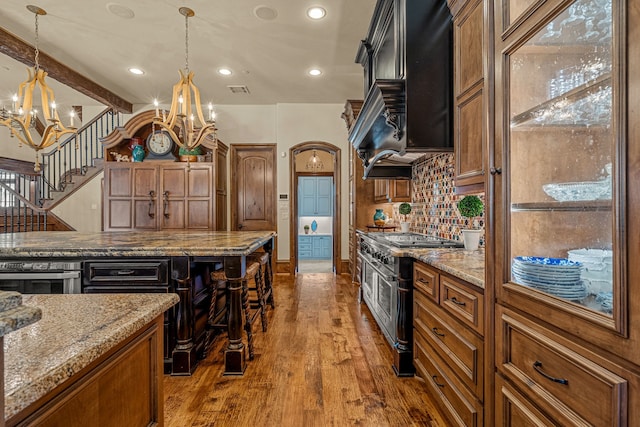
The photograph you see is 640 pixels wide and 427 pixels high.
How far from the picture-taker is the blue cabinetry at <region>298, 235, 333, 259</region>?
8.68m

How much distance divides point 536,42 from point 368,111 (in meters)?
1.78

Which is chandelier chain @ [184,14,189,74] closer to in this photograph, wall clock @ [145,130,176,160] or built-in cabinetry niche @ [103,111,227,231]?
built-in cabinetry niche @ [103,111,227,231]

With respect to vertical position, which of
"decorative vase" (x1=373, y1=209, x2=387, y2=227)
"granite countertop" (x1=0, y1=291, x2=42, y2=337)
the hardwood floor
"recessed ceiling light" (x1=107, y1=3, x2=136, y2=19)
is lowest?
the hardwood floor

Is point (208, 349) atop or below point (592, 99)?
below

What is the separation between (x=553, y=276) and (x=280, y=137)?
17.8ft

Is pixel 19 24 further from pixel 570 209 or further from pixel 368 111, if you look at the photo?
pixel 570 209

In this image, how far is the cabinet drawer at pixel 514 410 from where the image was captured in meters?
1.00

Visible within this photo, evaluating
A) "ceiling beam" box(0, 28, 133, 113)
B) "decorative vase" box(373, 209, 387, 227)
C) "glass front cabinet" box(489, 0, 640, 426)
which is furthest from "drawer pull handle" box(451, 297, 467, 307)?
"ceiling beam" box(0, 28, 133, 113)

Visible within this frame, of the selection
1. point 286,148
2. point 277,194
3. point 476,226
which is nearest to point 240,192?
point 277,194

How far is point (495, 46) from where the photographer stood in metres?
1.23

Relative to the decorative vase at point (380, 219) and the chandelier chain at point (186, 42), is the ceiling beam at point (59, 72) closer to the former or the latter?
the chandelier chain at point (186, 42)

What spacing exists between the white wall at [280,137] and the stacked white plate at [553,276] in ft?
16.0

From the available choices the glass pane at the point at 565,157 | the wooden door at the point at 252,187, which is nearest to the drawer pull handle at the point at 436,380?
the glass pane at the point at 565,157

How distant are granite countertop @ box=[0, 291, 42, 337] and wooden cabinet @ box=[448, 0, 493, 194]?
1693 millimetres
